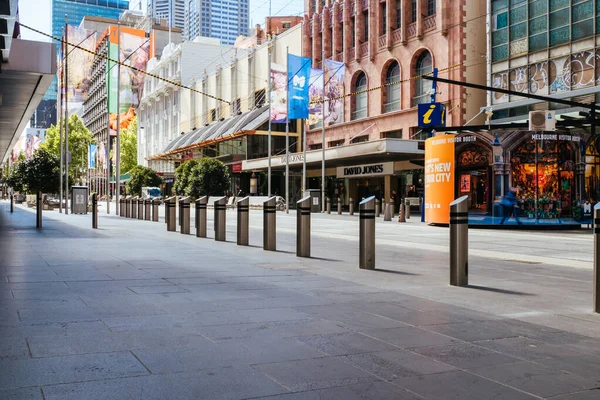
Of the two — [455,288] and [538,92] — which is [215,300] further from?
[538,92]

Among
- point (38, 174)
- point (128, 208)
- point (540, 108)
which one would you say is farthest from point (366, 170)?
point (38, 174)

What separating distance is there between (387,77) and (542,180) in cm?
2432

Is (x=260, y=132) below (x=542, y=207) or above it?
above

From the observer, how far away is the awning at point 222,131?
181 feet

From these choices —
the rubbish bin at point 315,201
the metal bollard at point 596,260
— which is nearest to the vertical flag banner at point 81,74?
the rubbish bin at point 315,201

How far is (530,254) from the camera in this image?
12648 mm

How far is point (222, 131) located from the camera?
199ft

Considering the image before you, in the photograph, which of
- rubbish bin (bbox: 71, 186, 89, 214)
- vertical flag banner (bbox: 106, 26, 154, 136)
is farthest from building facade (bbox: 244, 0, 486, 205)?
vertical flag banner (bbox: 106, 26, 154, 136)

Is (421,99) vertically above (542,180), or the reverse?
(421,99)

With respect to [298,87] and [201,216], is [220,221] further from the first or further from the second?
[298,87]

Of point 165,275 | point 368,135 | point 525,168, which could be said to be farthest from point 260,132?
point 165,275

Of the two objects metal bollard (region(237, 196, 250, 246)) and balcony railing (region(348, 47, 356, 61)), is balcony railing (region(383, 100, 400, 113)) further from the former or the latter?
metal bollard (region(237, 196, 250, 246))

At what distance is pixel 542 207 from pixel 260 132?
A: 36399mm

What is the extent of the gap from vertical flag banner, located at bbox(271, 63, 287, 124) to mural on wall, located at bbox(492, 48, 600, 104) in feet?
44.5
